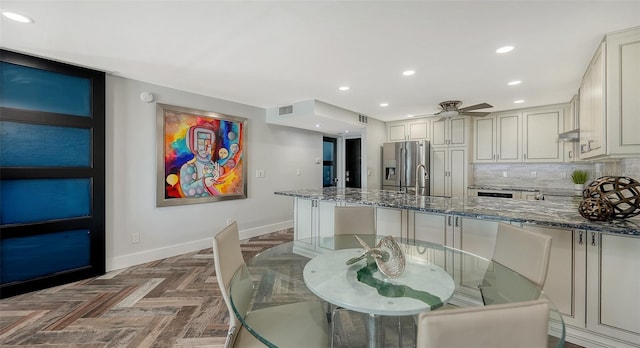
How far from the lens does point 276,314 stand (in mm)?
1350

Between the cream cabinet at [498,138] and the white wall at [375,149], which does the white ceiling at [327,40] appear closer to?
the cream cabinet at [498,138]

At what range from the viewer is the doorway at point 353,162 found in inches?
255

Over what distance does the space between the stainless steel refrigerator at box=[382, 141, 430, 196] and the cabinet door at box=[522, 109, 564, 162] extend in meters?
1.57

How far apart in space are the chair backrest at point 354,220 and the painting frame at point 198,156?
91.1 inches

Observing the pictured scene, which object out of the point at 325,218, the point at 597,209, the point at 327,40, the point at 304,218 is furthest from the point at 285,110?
the point at 597,209

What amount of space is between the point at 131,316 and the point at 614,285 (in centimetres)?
353

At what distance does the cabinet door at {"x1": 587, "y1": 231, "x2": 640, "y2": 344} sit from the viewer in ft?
5.28

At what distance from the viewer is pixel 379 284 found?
1.23 meters

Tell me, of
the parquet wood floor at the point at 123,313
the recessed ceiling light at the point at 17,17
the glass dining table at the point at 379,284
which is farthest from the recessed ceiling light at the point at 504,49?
the recessed ceiling light at the point at 17,17

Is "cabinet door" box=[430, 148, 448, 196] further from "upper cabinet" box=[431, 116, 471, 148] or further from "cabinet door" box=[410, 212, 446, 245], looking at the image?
"cabinet door" box=[410, 212, 446, 245]

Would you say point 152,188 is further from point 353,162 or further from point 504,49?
point 353,162

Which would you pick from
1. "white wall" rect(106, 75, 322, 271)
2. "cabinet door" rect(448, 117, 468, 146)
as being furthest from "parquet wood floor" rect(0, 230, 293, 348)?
"cabinet door" rect(448, 117, 468, 146)

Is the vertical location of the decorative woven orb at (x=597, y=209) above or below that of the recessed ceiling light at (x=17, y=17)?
below

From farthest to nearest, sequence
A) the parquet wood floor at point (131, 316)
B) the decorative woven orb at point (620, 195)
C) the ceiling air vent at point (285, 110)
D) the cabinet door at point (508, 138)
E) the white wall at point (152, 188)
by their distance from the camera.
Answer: the cabinet door at point (508, 138) → the ceiling air vent at point (285, 110) → the white wall at point (152, 188) → the parquet wood floor at point (131, 316) → the decorative woven orb at point (620, 195)
